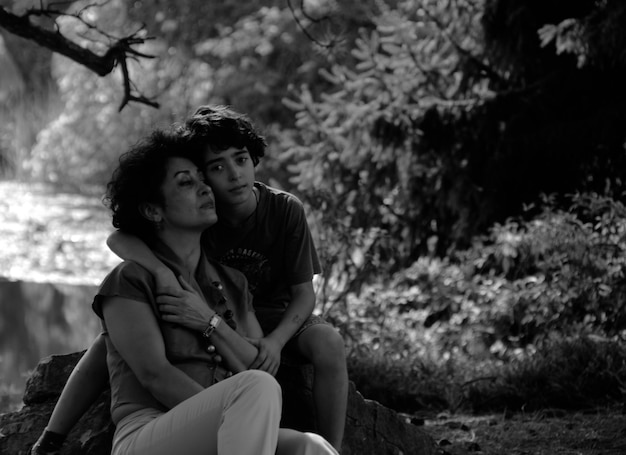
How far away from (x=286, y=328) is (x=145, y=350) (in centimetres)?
64

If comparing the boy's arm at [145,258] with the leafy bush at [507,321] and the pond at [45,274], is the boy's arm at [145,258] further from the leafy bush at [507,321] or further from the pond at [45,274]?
the pond at [45,274]

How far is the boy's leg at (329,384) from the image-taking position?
11.6 feet

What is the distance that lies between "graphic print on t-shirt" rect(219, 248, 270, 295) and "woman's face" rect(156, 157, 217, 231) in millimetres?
422

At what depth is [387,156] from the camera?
757 centimetres

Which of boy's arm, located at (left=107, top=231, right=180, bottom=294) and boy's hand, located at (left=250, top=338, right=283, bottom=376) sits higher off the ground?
boy's arm, located at (left=107, top=231, right=180, bottom=294)

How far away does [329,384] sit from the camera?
354 cm

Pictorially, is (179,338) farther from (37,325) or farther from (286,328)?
(37,325)

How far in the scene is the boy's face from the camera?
3537 mm

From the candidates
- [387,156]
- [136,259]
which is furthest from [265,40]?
[136,259]

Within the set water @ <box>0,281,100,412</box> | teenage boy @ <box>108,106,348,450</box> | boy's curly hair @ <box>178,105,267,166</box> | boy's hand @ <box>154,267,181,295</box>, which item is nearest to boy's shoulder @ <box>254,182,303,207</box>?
teenage boy @ <box>108,106,348,450</box>

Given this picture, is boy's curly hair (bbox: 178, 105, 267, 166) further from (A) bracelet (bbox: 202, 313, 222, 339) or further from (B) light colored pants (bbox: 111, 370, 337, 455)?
(B) light colored pants (bbox: 111, 370, 337, 455)

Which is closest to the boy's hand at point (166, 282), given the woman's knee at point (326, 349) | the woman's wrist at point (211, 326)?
the woman's wrist at point (211, 326)

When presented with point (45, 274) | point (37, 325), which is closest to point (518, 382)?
point (37, 325)

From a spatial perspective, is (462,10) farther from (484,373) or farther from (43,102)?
(43,102)
